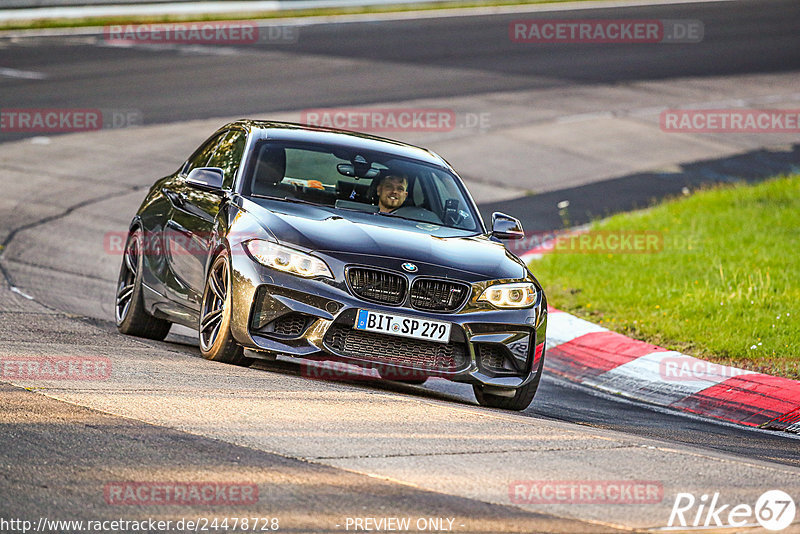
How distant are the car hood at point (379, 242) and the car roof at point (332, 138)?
34.2 inches

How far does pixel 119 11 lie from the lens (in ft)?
103

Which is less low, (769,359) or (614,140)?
(769,359)

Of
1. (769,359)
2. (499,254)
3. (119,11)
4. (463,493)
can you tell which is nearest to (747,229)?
(769,359)

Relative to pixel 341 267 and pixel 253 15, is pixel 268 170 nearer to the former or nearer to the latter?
pixel 341 267

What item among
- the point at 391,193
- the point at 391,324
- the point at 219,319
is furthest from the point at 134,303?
the point at 391,324

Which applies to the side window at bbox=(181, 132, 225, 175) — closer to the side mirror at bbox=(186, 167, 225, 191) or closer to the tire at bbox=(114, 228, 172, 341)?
the tire at bbox=(114, 228, 172, 341)

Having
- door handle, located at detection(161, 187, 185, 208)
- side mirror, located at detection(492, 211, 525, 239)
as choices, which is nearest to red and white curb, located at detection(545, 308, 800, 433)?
side mirror, located at detection(492, 211, 525, 239)

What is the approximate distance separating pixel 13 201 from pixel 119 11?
17.2 metres

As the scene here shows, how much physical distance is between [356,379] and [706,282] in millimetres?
4633

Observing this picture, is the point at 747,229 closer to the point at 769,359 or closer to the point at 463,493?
the point at 769,359

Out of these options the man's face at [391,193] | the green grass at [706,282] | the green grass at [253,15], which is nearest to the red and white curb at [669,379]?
the green grass at [706,282]

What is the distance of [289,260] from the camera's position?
→ 7398mm

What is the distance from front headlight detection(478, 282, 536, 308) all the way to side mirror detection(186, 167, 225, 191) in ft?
6.59

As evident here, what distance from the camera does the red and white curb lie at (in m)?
8.73
